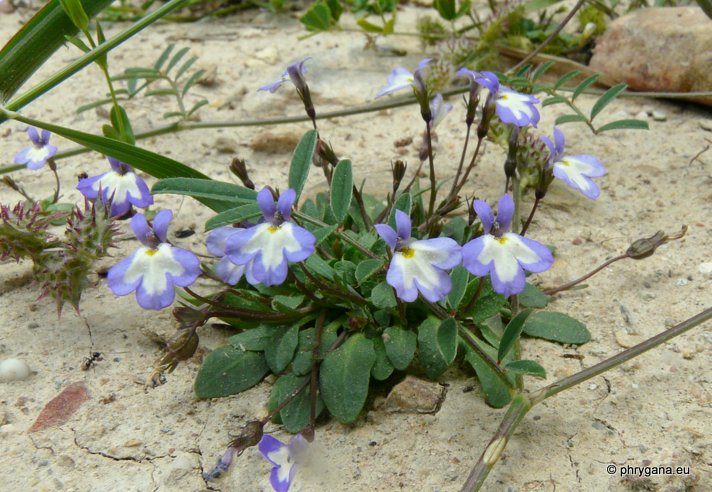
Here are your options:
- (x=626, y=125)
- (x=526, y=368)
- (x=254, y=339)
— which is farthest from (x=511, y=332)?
(x=626, y=125)

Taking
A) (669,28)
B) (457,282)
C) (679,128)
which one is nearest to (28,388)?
(457,282)

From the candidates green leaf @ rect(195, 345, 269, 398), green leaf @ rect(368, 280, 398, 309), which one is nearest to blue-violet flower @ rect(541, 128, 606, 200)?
green leaf @ rect(368, 280, 398, 309)

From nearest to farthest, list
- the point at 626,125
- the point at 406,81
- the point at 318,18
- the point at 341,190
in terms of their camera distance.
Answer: the point at 341,190 < the point at 406,81 < the point at 626,125 < the point at 318,18

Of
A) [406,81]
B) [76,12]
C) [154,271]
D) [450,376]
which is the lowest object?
[450,376]

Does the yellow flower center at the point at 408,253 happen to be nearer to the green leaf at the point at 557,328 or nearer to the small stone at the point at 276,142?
the green leaf at the point at 557,328

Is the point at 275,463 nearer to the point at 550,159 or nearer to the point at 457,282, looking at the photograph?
the point at 457,282

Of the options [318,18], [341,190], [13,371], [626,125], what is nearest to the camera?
[341,190]

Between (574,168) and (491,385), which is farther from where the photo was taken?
(574,168)

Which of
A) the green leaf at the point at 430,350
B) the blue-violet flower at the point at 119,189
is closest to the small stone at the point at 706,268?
the green leaf at the point at 430,350

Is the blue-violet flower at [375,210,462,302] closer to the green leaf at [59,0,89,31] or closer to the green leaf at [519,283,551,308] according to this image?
the green leaf at [519,283,551,308]

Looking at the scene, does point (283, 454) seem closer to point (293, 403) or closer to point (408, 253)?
point (293, 403)
